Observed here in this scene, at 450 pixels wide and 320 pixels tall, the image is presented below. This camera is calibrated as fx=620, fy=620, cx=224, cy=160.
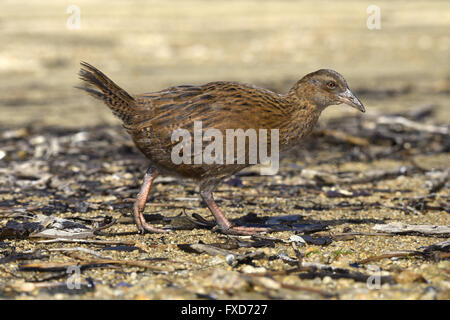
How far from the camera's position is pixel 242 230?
5.41 meters

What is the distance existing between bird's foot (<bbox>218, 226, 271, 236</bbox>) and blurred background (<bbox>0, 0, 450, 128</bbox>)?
721 centimetres

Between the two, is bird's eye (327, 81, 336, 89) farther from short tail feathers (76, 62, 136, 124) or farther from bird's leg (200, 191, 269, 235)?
short tail feathers (76, 62, 136, 124)

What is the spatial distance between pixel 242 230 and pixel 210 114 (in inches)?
41.2

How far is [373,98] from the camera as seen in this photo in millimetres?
15609

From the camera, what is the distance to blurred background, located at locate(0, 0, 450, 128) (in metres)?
15.4

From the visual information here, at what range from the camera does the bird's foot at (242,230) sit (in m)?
5.37

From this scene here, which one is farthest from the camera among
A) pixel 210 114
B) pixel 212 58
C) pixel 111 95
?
pixel 212 58

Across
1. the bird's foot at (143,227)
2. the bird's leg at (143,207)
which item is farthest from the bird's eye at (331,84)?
the bird's foot at (143,227)

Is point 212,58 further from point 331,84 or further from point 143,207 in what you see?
point 143,207

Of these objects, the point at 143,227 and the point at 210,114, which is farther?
the point at 143,227

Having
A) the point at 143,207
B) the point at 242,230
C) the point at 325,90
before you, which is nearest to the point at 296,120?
the point at 325,90

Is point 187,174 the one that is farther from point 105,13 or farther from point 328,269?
point 105,13

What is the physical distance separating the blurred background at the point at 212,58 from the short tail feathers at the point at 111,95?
258 inches
